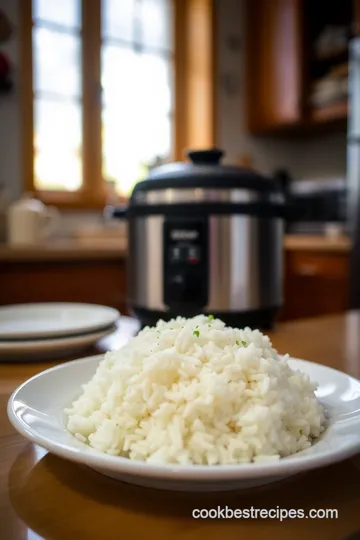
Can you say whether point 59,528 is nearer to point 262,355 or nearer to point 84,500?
point 84,500

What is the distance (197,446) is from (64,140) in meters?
2.93

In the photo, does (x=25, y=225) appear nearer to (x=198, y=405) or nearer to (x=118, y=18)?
(x=118, y=18)

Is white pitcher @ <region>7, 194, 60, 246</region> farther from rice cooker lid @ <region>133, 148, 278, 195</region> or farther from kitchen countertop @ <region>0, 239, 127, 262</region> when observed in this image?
rice cooker lid @ <region>133, 148, 278, 195</region>

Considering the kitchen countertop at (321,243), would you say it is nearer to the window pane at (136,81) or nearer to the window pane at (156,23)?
the window pane at (136,81)

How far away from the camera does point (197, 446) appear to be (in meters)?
0.36

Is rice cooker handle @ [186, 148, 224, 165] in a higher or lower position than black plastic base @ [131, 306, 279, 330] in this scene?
higher

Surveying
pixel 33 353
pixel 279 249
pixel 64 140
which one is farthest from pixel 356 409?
pixel 64 140

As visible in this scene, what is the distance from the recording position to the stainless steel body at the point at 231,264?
0.95 metres

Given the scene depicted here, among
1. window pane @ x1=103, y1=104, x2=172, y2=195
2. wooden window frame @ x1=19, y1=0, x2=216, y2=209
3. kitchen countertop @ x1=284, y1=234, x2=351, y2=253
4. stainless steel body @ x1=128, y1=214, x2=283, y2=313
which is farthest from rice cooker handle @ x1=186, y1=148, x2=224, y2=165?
window pane @ x1=103, y1=104, x2=172, y2=195

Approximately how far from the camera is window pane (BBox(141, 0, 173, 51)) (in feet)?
11.1

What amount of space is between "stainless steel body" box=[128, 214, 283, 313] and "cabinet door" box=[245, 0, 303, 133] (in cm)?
252

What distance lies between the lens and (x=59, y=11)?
3.04 metres

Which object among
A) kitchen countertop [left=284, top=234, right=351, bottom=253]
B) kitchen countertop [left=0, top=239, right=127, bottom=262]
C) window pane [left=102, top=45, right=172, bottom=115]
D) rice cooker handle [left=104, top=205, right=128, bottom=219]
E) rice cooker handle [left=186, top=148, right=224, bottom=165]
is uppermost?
window pane [left=102, top=45, right=172, bottom=115]

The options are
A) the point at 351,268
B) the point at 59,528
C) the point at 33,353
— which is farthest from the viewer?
the point at 351,268
